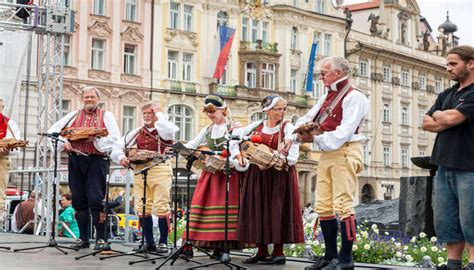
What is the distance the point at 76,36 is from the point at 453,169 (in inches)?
1214

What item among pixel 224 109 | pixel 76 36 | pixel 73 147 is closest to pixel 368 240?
pixel 224 109

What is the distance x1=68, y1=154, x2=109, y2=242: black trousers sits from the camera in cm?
916

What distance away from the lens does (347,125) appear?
7004mm

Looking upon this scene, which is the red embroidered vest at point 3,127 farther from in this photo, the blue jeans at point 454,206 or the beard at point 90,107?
the blue jeans at point 454,206

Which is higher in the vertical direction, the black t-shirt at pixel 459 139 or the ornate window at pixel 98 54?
the ornate window at pixel 98 54

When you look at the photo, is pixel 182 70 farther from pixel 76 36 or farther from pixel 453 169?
pixel 453 169

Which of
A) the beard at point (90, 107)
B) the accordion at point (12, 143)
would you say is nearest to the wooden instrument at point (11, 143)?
the accordion at point (12, 143)

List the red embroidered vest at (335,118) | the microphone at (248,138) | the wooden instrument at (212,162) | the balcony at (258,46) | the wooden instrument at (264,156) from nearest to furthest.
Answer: the red embroidered vest at (335,118) → the microphone at (248,138) → the wooden instrument at (264,156) → the wooden instrument at (212,162) → the balcony at (258,46)

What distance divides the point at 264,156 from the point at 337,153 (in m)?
0.95

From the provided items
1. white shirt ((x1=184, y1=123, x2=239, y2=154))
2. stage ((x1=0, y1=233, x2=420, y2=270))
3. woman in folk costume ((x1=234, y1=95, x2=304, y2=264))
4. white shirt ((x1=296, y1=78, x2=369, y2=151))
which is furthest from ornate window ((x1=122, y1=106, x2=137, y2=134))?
white shirt ((x1=296, y1=78, x2=369, y2=151))

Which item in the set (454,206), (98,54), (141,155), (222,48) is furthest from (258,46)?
(454,206)

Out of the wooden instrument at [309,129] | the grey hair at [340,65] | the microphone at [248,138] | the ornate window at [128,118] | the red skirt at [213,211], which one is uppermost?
the ornate window at [128,118]

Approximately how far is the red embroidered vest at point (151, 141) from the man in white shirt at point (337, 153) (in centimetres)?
214

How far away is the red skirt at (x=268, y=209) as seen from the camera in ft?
26.6
